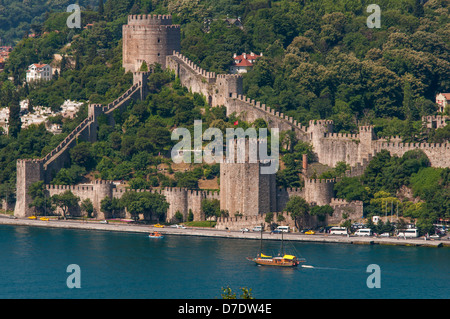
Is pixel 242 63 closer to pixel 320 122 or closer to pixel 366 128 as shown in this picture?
pixel 320 122

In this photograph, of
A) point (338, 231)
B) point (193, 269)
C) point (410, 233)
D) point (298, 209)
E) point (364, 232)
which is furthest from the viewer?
point (338, 231)

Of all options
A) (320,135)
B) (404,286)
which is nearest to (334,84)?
(320,135)

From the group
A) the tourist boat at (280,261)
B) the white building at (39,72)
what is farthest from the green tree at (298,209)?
the white building at (39,72)

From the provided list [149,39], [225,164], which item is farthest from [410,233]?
[149,39]

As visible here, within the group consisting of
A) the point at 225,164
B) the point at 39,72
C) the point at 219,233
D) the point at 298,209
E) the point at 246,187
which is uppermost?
the point at 39,72

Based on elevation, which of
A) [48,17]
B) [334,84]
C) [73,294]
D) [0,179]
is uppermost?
[48,17]

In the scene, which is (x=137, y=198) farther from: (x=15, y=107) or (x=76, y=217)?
(x=15, y=107)

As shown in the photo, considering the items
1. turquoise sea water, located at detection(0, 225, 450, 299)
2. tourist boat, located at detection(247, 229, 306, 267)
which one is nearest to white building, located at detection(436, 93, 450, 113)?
turquoise sea water, located at detection(0, 225, 450, 299)
